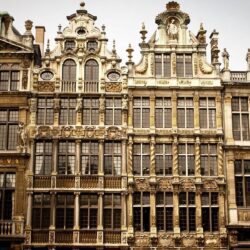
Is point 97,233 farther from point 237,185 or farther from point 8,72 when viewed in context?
point 8,72

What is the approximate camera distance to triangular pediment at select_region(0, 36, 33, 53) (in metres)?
28.4

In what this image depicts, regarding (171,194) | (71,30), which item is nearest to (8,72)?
(71,30)

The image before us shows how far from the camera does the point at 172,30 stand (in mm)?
29672

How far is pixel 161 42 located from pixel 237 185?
363 inches

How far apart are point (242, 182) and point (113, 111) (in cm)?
802

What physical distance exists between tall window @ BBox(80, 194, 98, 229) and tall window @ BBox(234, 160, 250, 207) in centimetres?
765

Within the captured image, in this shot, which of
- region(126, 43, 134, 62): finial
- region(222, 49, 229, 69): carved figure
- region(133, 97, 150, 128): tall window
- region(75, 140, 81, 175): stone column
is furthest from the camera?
region(222, 49, 229, 69): carved figure

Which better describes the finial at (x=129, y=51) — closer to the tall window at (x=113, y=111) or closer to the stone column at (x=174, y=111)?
the tall window at (x=113, y=111)

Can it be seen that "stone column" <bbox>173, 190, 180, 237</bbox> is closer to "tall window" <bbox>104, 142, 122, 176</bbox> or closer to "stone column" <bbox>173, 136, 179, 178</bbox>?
"stone column" <bbox>173, 136, 179, 178</bbox>

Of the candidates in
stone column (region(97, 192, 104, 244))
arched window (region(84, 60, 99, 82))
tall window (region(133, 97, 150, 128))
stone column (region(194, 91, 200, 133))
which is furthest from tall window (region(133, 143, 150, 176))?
arched window (region(84, 60, 99, 82))

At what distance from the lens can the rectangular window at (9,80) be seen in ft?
92.4

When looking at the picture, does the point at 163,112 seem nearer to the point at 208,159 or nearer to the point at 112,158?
the point at 208,159

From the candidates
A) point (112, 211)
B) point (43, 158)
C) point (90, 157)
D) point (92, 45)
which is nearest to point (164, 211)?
point (112, 211)

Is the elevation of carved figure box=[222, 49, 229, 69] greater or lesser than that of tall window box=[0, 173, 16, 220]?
greater
